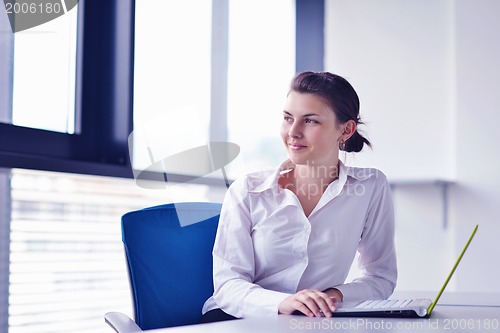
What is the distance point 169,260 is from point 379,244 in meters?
0.65

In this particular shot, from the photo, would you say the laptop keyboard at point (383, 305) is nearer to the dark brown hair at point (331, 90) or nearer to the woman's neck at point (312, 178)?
the woman's neck at point (312, 178)

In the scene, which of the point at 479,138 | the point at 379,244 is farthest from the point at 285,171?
the point at 479,138

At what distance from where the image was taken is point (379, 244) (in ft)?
6.57

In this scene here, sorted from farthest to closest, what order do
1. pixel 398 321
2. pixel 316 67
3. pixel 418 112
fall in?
pixel 316 67
pixel 418 112
pixel 398 321

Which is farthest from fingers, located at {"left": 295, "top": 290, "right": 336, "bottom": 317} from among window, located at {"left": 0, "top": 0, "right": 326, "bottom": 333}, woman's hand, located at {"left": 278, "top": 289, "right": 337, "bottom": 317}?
window, located at {"left": 0, "top": 0, "right": 326, "bottom": 333}

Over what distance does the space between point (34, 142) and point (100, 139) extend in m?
0.37

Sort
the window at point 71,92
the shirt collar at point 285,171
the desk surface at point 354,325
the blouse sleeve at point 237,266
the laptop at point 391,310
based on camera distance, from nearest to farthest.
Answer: the desk surface at point 354,325
the laptop at point 391,310
the blouse sleeve at point 237,266
the shirt collar at point 285,171
the window at point 71,92

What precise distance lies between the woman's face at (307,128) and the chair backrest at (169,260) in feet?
1.08

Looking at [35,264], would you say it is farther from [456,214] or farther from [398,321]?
[456,214]

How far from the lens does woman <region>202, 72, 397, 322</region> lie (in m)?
1.82

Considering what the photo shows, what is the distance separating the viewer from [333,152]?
2076 mm

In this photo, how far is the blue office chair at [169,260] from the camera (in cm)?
179

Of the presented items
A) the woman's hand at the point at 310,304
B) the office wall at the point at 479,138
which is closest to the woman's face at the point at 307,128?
the woman's hand at the point at 310,304

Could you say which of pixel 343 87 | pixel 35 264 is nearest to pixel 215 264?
pixel 343 87
